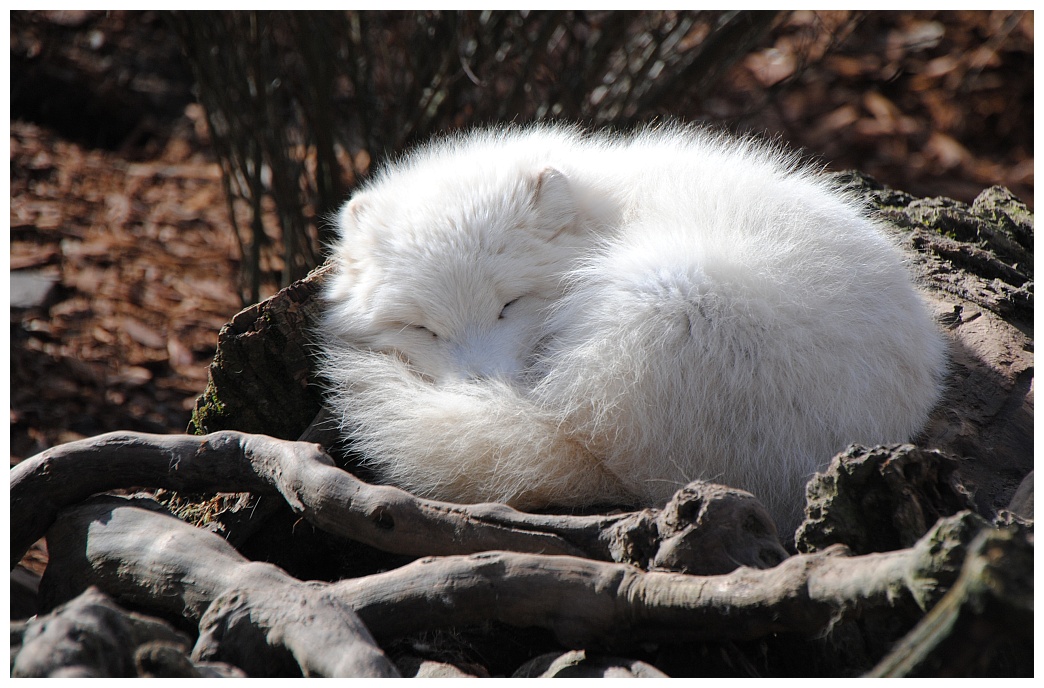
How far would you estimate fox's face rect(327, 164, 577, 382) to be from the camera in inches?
103

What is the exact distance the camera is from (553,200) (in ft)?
9.25

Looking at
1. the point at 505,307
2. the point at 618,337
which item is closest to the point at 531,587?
the point at 618,337

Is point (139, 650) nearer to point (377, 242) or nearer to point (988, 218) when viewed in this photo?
point (377, 242)

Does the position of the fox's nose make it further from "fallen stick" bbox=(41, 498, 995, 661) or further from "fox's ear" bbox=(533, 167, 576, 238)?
"fallen stick" bbox=(41, 498, 995, 661)

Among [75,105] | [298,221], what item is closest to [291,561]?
[298,221]

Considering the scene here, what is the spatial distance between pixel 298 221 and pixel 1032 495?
3.49 meters

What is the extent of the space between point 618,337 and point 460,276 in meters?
0.64

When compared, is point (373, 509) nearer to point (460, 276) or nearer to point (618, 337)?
point (618, 337)

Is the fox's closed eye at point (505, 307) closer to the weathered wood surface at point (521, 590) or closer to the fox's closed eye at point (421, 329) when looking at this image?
the fox's closed eye at point (421, 329)

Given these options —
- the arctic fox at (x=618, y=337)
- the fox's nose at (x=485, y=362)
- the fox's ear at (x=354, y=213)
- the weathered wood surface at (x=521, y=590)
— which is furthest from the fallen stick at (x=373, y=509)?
the fox's ear at (x=354, y=213)

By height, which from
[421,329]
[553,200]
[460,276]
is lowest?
[421,329]

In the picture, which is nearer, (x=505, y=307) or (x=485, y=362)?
(x=485, y=362)

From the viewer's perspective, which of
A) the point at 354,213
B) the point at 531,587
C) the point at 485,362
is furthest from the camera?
the point at 354,213

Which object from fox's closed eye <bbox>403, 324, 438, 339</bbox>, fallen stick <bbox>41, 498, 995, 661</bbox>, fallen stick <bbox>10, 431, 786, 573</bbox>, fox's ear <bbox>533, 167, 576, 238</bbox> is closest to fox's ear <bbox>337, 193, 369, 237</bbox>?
fox's closed eye <bbox>403, 324, 438, 339</bbox>
